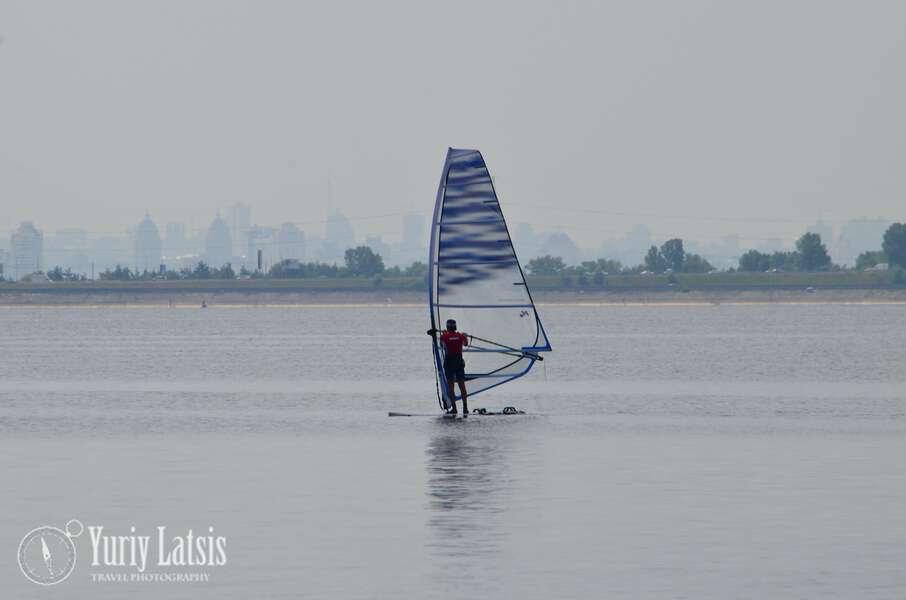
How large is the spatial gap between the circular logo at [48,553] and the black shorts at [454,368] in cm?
2411

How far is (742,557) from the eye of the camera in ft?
82.2

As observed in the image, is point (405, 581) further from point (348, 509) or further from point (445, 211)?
point (445, 211)

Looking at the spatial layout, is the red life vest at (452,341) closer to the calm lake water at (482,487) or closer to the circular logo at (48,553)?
the calm lake water at (482,487)

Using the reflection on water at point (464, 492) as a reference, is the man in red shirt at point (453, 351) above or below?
above

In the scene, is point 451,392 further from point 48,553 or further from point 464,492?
point 48,553

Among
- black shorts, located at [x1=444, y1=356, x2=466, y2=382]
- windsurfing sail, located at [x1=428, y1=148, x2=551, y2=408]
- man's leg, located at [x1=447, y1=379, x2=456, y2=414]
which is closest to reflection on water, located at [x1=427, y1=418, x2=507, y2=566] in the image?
black shorts, located at [x1=444, y1=356, x2=466, y2=382]

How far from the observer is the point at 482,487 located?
110ft

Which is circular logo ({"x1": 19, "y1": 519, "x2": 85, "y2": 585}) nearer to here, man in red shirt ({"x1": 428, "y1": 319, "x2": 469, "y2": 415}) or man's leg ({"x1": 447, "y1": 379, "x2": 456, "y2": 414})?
man in red shirt ({"x1": 428, "y1": 319, "x2": 469, "y2": 415})

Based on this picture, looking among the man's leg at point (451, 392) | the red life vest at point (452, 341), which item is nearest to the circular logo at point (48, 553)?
the red life vest at point (452, 341)

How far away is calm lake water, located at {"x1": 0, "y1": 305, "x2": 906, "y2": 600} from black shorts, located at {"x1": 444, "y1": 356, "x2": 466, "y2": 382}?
4.60ft

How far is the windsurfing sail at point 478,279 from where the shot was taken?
178 feet

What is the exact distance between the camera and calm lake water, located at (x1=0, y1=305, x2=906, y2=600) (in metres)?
23.6

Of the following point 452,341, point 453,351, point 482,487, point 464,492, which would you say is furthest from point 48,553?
point 453,351

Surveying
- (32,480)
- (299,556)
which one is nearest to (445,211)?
(32,480)
